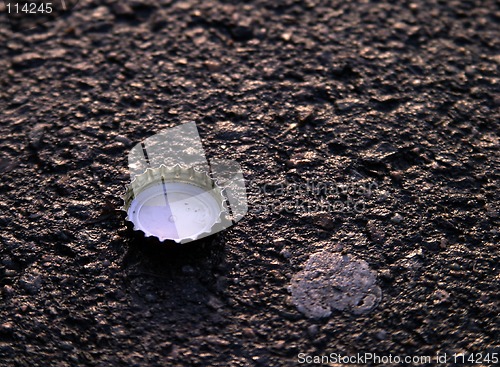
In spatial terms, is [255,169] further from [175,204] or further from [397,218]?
[397,218]

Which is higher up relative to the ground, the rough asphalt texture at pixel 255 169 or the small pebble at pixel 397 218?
the rough asphalt texture at pixel 255 169

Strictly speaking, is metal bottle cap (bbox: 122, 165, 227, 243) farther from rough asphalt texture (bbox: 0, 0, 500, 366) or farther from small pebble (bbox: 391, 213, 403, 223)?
small pebble (bbox: 391, 213, 403, 223)

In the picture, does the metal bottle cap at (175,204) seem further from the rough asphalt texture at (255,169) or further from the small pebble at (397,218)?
the small pebble at (397,218)

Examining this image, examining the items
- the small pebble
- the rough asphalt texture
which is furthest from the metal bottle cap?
the small pebble

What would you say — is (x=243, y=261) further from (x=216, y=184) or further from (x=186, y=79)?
(x=186, y=79)

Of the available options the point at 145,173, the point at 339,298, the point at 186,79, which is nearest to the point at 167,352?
the point at 339,298

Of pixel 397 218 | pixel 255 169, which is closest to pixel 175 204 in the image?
pixel 255 169

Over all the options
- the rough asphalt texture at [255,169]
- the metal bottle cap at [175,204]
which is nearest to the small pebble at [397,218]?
the rough asphalt texture at [255,169]
